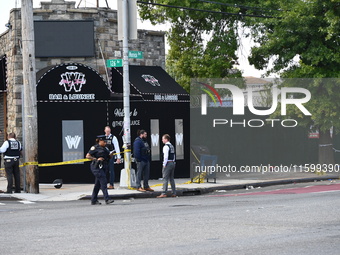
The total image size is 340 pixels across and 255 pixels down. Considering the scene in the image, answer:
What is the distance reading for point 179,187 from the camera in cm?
2323

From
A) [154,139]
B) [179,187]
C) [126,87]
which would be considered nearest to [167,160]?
[179,187]

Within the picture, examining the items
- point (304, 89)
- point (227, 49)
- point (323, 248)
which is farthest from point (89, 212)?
point (227, 49)

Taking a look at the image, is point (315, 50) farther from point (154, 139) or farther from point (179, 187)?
point (179, 187)

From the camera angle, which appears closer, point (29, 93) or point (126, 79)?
point (29, 93)

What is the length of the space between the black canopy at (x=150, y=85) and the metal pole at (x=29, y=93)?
5388 millimetres

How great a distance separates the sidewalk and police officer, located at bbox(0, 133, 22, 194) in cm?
49

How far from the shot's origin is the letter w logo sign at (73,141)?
25.2 m

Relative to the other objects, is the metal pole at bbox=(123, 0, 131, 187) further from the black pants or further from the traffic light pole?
the black pants

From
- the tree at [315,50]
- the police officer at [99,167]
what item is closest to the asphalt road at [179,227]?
the police officer at [99,167]

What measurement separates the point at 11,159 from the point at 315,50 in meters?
13.7

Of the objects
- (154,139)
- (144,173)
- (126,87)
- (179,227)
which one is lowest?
(179,227)

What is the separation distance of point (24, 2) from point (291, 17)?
40.6ft

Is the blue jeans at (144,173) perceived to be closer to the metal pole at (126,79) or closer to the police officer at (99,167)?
the metal pole at (126,79)

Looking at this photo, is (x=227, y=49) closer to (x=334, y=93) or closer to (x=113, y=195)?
(x=334, y=93)
